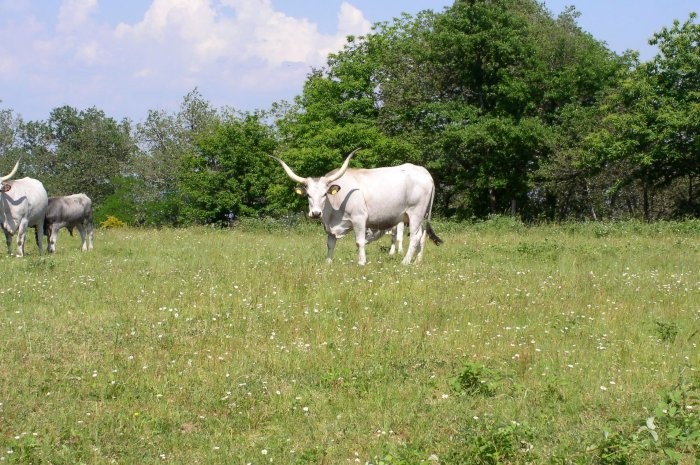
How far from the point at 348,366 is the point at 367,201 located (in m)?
8.46

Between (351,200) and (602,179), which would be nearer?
(351,200)

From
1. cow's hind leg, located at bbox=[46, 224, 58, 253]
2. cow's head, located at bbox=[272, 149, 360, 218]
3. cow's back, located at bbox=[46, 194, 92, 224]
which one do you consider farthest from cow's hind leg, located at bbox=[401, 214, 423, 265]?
cow's back, located at bbox=[46, 194, 92, 224]

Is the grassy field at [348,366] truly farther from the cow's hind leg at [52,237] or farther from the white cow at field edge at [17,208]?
the cow's hind leg at [52,237]

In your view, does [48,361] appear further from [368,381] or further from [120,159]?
[120,159]

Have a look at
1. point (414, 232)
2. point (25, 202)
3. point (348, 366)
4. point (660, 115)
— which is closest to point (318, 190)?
point (414, 232)

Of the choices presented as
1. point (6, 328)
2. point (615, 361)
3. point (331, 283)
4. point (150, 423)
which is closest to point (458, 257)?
point (331, 283)

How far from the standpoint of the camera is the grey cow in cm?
2256

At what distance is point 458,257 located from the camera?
59.8 ft

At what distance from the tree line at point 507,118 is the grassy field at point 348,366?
23.9 meters

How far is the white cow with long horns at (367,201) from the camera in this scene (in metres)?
16.3

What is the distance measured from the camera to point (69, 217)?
76.1ft

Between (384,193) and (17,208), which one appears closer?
(384,193)

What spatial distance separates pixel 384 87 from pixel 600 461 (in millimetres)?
41215

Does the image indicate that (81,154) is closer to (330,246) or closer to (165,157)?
(165,157)
